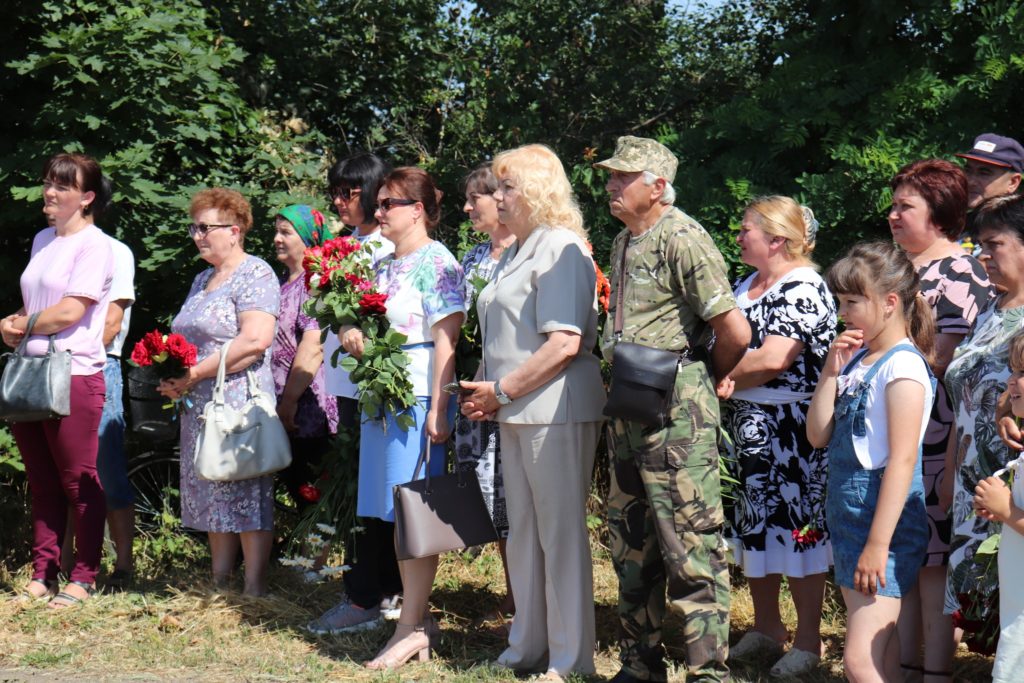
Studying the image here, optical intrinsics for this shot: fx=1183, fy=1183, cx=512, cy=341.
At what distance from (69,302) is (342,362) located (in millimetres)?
1600

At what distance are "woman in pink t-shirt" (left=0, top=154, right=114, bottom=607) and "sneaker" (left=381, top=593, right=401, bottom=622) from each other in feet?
4.87

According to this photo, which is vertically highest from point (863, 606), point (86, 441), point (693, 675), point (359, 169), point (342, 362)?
point (359, 169)

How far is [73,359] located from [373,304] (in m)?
1.78

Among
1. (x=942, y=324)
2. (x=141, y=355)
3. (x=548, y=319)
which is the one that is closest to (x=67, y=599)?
(x=141, y=355)

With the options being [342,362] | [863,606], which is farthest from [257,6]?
[863,606]

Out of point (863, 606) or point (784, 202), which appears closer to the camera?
point (863, 606)

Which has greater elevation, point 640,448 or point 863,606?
point 640,448

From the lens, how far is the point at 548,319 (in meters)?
4.32

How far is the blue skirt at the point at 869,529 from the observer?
3.67 m

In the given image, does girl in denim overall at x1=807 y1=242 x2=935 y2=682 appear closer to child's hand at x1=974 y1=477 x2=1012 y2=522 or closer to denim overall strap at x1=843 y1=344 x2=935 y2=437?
denim overall strap at x1=843 y1=344 x2=935 y2=437

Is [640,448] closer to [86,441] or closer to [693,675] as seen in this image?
[693,675]

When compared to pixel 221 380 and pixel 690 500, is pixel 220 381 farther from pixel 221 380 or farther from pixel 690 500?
pixel 690 500

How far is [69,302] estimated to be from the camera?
568 centimetres

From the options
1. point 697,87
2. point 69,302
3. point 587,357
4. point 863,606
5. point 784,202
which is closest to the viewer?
point 863,606
